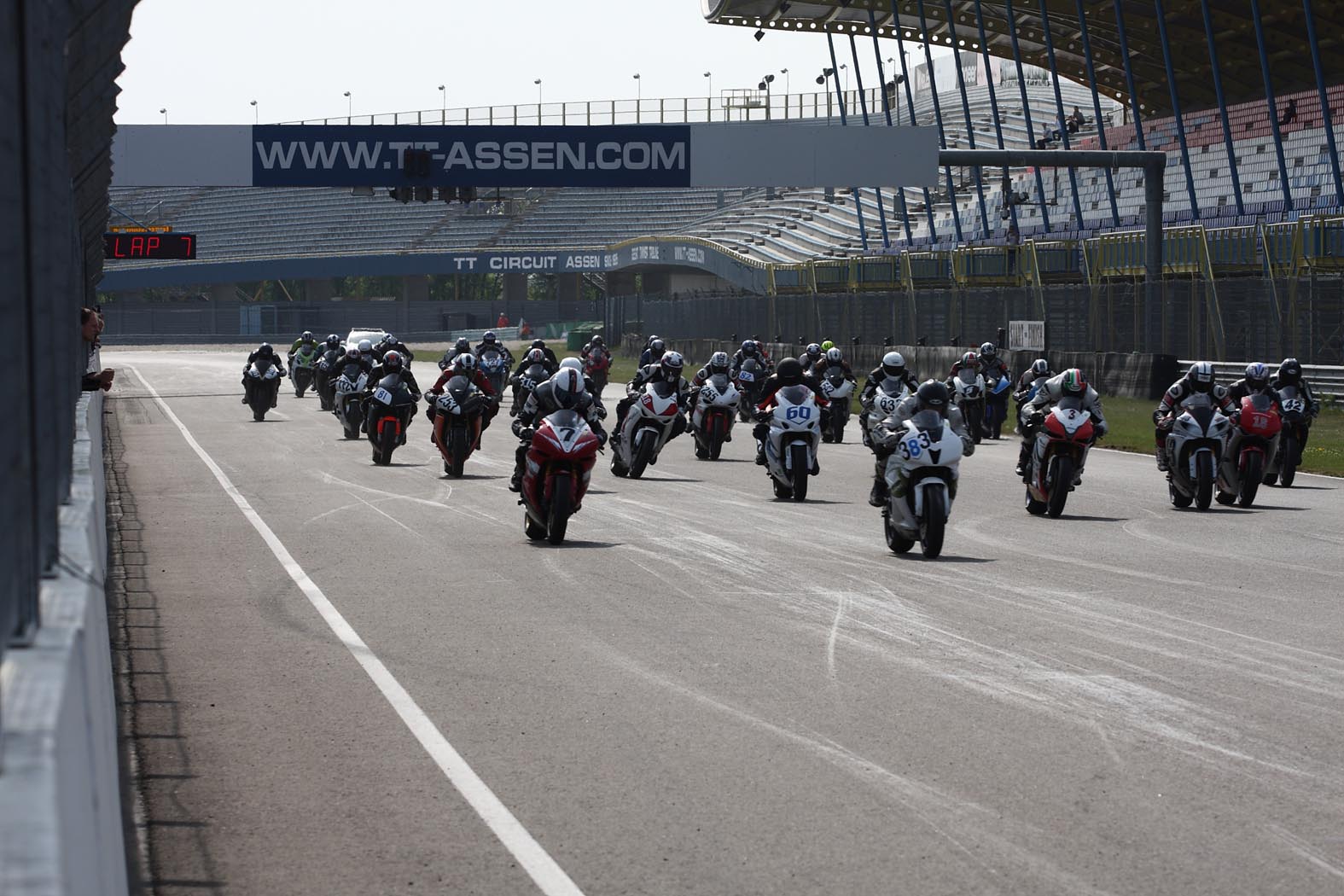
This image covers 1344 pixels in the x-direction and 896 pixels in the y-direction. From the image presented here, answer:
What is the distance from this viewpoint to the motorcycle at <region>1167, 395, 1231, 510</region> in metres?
16.3

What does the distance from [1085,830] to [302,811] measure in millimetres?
2463

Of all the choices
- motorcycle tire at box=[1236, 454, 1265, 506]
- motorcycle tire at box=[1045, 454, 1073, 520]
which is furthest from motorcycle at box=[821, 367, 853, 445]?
motorcycle tire at box=[1045, 454, 1073, 520]

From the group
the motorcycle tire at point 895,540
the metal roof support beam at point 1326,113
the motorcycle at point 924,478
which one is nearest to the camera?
the motorcycle at point 924,478

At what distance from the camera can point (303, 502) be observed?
17.5 meters

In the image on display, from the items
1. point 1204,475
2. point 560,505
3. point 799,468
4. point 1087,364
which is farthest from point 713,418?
point 1087,364

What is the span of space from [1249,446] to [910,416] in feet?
17.2

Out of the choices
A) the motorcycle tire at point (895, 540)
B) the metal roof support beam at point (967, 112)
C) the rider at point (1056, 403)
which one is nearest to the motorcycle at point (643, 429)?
the rider at point (1056, 403)

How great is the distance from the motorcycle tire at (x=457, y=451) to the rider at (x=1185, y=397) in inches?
288

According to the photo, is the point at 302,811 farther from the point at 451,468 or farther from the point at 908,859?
the point at 451,468

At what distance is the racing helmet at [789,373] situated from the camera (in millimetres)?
17047

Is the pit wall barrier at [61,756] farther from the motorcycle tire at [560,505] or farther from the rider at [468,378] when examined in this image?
the rider at [468,378]

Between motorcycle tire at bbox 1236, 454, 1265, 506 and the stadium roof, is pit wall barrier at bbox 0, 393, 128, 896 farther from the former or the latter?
the stadium roof

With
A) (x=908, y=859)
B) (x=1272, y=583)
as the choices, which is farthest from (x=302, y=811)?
(x=1272, y=583)

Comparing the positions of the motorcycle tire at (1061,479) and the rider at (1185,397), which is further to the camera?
the rider at (1185,397)
